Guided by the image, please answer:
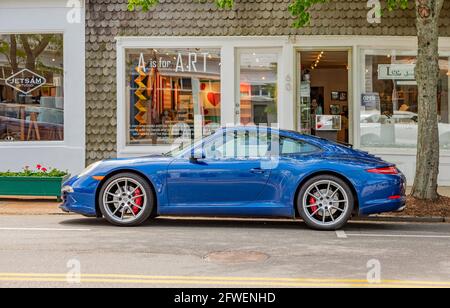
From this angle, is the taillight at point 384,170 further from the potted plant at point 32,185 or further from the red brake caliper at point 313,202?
the potted plant at point 32,185

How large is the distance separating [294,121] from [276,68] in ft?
4.36

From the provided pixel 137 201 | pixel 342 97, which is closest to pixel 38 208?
pixel 137 201

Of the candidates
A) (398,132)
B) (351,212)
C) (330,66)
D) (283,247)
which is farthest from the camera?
(330,66)

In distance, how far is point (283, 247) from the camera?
802 cm

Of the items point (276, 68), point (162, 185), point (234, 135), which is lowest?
point (162, 185)

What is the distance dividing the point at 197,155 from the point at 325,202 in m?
1.93

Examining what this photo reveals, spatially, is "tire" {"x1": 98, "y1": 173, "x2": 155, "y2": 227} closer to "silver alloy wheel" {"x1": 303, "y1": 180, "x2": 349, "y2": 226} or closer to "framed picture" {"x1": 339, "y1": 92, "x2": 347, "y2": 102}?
"silver alloy wheel" {"x1": 303, "y1": 180, "x2": 349, "y2": 226}

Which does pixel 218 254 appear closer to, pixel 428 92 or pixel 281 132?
pixel 281 132

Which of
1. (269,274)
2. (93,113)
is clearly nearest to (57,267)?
(269,274)

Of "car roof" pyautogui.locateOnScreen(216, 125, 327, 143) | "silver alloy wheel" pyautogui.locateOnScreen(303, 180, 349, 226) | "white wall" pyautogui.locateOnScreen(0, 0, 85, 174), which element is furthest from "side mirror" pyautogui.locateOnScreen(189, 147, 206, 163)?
"white wall" pyautogui.locateOnScreen(0, 0, 85, 174)

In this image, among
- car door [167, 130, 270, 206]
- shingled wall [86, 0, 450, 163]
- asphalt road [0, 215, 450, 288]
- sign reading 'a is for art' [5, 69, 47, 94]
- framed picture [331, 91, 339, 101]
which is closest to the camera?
asphalt road [0, 215, 450, 288]

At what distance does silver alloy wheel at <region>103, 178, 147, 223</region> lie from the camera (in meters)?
9.45

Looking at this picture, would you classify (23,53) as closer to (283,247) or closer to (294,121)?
(294,121)

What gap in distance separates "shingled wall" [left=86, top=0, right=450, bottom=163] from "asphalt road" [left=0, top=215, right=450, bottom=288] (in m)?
5.16
